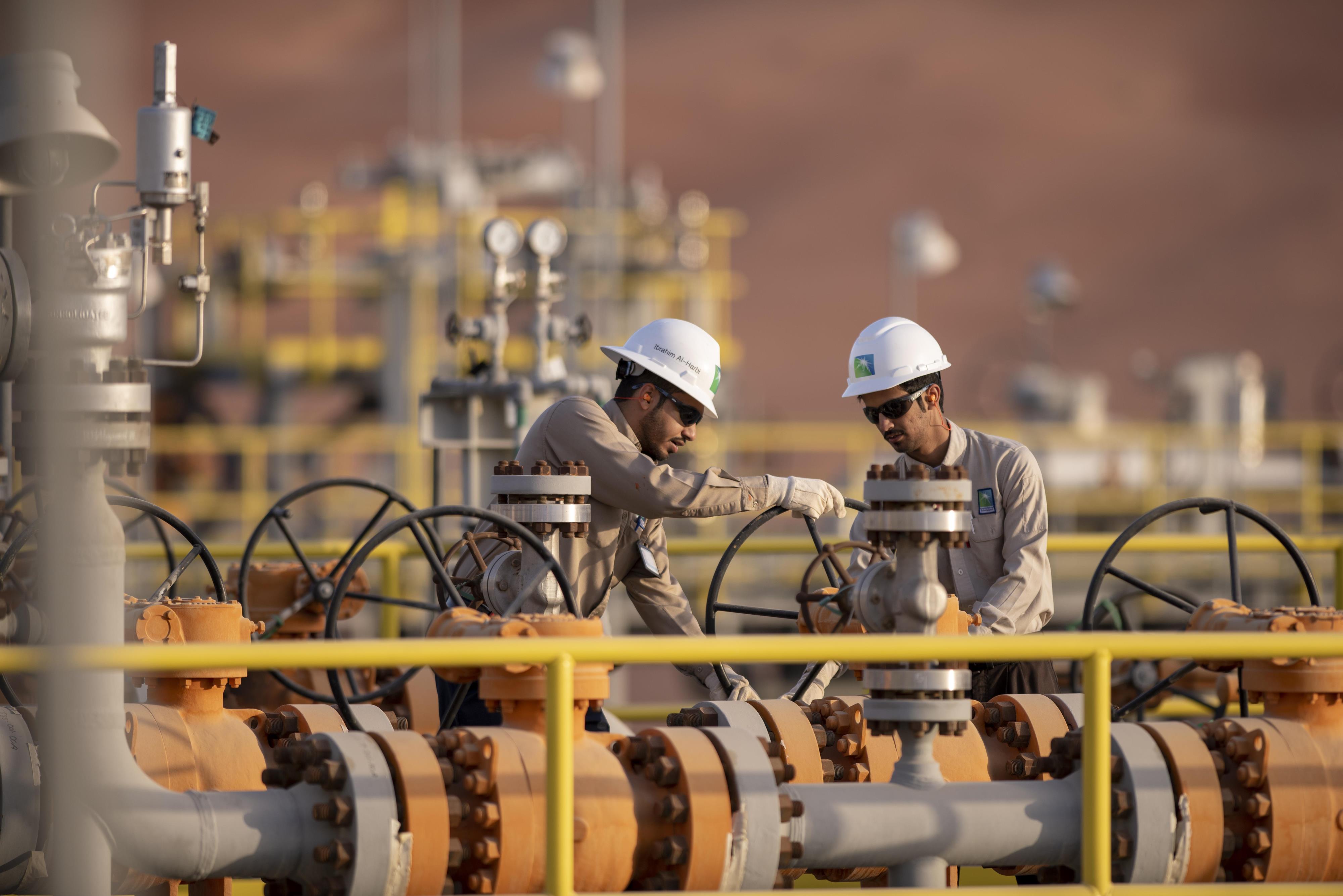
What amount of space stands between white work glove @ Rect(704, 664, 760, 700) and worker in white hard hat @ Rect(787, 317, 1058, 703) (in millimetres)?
147

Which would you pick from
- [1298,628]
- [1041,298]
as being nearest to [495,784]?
[1298,628]

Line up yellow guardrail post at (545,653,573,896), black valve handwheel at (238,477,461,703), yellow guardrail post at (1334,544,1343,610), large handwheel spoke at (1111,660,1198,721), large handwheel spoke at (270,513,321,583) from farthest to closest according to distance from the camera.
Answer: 1. yellow guardrail post at (1334,544,1343,610)
2. large handwheel spoke at (270,513,321,583)
3. black valve handwheel at (238,477,461,703)
4. large handwheel spoke at (1111,660,1198,721)
5. yellow guardrail post at (545,653,573,896)

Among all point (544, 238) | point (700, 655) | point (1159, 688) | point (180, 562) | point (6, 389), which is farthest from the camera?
point (544, 238)

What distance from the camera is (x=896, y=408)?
4.24 m

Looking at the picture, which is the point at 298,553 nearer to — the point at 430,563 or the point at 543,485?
the point at 430,563

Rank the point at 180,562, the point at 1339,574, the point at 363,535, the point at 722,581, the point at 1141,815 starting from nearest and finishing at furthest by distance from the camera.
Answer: the point at 1141,815
the point at 722,581
the point at 180,562
the point at 363,535
the point at 1339,574

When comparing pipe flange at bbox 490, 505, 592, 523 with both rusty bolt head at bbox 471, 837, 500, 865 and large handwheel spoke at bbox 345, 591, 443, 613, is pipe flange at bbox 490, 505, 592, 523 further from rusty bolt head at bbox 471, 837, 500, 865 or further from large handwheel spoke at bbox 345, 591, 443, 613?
rusty bolt head at bbox 471, 837, 500, 865

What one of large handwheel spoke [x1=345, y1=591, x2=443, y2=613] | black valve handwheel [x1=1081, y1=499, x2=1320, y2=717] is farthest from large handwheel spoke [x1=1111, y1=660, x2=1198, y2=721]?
large handwheel spoke [x1=345, y1=591, x2=443, y2=613]

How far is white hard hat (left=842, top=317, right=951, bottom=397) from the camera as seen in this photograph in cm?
420

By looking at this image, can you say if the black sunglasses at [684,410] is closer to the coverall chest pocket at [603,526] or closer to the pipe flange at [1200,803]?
the coverall chest pocket at [603,526]

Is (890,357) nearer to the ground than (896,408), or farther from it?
farther from it

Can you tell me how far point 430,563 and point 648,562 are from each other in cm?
58

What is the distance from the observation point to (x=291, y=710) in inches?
151

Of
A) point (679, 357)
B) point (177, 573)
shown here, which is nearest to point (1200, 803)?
point (679, 357)
